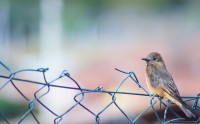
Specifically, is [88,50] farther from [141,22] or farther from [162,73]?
[162,73]

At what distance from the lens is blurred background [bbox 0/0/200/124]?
1266 cm

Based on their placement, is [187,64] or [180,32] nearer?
[187,64]

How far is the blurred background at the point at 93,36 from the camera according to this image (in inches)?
498

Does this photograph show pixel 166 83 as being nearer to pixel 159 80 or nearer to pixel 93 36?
pixel 159 80

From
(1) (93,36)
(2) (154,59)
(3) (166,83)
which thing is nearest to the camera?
(3) (166,83)

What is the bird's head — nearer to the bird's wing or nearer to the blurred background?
the bird's wing

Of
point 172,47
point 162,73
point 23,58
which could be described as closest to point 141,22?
point 172,47

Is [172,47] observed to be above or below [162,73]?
below

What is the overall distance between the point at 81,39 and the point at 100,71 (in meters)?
2.33

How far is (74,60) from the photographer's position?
14461 mm

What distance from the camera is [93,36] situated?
15.1 meters

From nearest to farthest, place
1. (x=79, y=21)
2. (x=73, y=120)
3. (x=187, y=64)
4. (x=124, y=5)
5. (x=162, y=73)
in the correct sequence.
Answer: (x=162, y=73) → (x=73, y=120) → (x=187, y=64) → (x=79, y=21) → (x=124, y=5)

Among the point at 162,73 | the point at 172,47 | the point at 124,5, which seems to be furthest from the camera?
the point at 124,5

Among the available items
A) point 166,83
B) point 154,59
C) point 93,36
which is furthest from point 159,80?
point 93,36
